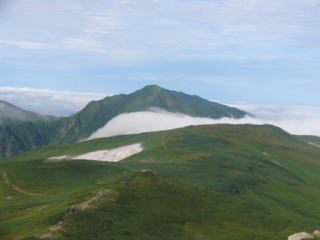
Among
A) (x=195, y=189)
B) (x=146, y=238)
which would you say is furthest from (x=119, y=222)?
(x=195, y=189)

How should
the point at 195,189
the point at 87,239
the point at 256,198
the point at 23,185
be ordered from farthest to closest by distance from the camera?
the point at 256,198 < the point at 23,185 < the point at 195,189 < the point at 87,239

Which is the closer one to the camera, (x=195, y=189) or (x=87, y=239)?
(x=87, y=239)

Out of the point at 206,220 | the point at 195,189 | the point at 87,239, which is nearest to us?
the point at 87,239

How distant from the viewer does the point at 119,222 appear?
105625 mm

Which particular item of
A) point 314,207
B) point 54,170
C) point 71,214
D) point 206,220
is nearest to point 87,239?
point 71,214

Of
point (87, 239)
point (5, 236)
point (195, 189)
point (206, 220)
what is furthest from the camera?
point (195, 189)

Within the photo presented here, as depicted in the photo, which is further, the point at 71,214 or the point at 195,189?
the point at 195,189

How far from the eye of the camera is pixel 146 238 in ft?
329

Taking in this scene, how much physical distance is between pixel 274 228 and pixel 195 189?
25.0 meters

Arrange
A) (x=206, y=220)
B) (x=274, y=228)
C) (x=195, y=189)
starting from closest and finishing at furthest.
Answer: (x=206, y=220)
(x=274, y=228)
(x=195, y=189)

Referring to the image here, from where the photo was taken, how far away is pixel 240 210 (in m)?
137

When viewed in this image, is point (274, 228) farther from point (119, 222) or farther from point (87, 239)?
point (87, 239)

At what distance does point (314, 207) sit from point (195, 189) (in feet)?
237

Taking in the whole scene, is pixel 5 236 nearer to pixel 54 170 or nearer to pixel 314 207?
pixel 54 170
